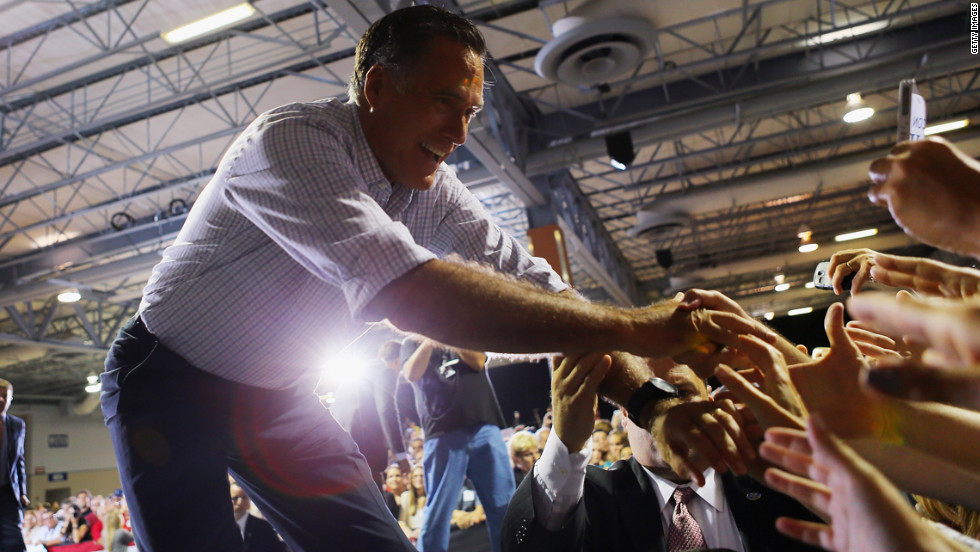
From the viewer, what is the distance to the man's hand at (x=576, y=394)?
56.5 inches

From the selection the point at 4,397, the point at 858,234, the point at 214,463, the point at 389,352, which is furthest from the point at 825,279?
the point at 858,234

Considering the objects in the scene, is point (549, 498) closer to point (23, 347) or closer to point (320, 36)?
point (320, 36)

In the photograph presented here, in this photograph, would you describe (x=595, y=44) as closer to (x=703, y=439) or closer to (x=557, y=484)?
(x=557, y=484)

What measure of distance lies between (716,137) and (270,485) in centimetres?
1080

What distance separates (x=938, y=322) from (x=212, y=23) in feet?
22.7

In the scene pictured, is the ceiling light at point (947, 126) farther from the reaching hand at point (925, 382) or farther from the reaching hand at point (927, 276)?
the reaching hand at point (925, 382)

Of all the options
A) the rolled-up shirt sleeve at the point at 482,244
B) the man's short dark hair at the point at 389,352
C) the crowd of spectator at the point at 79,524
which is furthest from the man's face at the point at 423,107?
the crowd of spectator at the point at 79,524

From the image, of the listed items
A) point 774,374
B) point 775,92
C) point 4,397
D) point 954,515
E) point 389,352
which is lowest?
point 954,515

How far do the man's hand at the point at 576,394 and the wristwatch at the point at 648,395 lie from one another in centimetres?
8

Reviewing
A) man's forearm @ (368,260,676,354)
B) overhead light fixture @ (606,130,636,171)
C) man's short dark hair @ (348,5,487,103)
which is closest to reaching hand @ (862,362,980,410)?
man's forearm @ (368,260,676,354)

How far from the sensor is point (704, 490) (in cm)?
178

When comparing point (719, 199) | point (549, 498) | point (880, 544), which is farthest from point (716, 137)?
point (880, 544)

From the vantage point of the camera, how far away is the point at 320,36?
691 centimetres

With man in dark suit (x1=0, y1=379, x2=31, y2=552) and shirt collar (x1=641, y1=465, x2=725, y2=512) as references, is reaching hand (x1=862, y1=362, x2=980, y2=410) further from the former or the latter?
man in dark suit (x1=0, y1=379, x2=31, y2=552)
